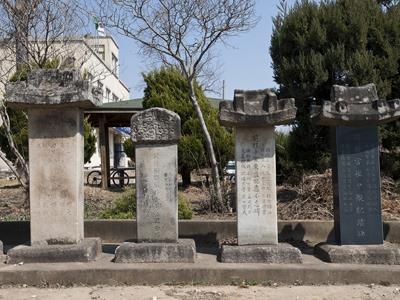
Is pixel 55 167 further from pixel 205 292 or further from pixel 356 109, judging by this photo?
pixel 356 109

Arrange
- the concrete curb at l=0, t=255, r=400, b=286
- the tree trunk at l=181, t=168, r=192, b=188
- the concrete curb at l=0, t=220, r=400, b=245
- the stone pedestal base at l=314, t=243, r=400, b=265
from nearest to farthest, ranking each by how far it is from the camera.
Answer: the concrete curb at l=0, t=255, r=400, b=286 < the stone pedestal base at l=314, t=243, r=400, b=265 < the concrete curb at l=0, t=220, r=400, b=245 < the tree trunk at l=181, t=168, r=192, b=188

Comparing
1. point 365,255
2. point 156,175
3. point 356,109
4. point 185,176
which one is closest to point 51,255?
point 156,175

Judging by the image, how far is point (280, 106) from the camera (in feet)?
22.9

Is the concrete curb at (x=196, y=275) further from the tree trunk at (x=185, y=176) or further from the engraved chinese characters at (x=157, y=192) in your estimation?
the tree trunk at (x=185, y=176)

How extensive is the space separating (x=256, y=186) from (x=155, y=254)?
1.70 m

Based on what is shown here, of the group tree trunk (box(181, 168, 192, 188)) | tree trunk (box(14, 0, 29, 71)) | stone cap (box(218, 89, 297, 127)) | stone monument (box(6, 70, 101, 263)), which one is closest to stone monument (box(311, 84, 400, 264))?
stone cap (box(218, 89, 297, 127))

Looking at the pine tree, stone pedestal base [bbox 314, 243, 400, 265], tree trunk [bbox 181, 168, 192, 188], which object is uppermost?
the pine tree

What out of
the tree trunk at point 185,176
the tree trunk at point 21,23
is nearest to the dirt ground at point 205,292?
the tree trunk at point 21,23

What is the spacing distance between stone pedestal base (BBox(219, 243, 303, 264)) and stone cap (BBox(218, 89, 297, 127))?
5.65 ft

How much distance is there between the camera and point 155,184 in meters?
7.18

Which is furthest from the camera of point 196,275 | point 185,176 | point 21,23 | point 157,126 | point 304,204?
point 185,176

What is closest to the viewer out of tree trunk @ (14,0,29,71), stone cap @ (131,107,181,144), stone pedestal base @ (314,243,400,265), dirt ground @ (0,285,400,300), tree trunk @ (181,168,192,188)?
dirt ground @ (0,285,400,300)

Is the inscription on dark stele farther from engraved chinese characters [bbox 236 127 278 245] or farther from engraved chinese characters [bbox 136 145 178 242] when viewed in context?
engraved chinese characters [bbox 136 145 178 242]

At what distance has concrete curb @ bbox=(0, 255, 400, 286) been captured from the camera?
6.54 meters
